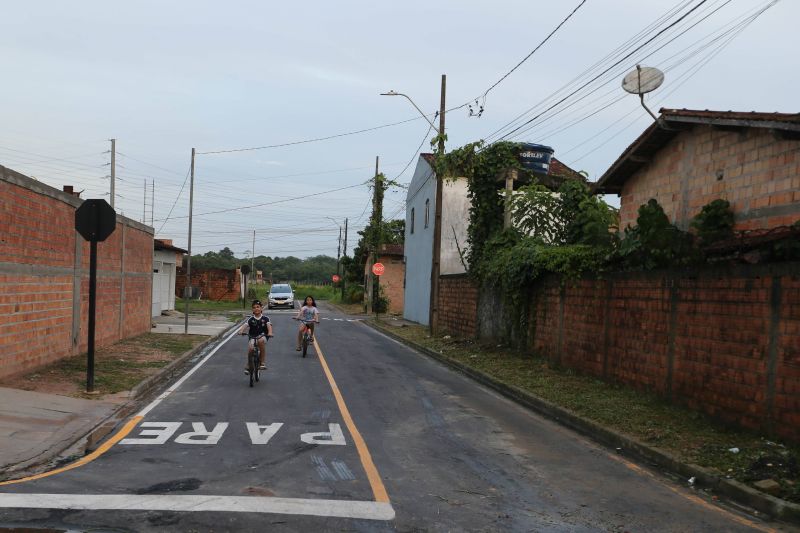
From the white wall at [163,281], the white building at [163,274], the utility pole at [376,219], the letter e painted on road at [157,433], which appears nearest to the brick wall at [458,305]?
the letter e painted on road at [157,433]

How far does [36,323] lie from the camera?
13.3 meters

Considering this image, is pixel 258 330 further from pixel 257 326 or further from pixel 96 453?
pixel 96 453

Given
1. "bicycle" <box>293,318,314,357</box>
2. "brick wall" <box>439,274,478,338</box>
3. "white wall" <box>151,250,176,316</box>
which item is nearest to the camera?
"bicycle" <box>293,318,314,357</box>

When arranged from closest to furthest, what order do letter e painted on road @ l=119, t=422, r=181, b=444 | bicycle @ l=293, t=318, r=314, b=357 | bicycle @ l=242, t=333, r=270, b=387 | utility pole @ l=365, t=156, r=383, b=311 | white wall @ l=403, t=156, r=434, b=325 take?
letter e painted on road @ l=119, t=422, r=181, b=444, bicycle @ l=242, t=333, r=270, b=387, bicycle @ l=293, t=318, r=314, b=357, white wall @ l=403, t=156, r=434, b=325, utility pole @ l=365, t=156, r=383, b=311

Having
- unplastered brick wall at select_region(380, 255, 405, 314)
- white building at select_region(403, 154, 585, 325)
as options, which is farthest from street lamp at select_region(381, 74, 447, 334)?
unplastered brick wall at select_region(380, 255, 405, 314)

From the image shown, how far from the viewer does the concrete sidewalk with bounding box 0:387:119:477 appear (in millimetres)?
7336

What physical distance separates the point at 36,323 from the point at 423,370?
857 centimetres

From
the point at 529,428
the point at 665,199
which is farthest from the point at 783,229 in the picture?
the point at 665,199

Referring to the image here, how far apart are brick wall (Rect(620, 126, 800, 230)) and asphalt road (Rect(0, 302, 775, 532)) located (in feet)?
14.9

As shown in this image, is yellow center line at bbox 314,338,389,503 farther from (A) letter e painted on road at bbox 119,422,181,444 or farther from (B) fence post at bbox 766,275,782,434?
(B) fence post at bbox 766,275,782,434

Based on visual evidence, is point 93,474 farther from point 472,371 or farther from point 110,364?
point 472,371

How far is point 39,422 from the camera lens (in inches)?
351

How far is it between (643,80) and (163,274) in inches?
1225

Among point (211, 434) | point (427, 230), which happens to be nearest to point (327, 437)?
point (211, 434)
